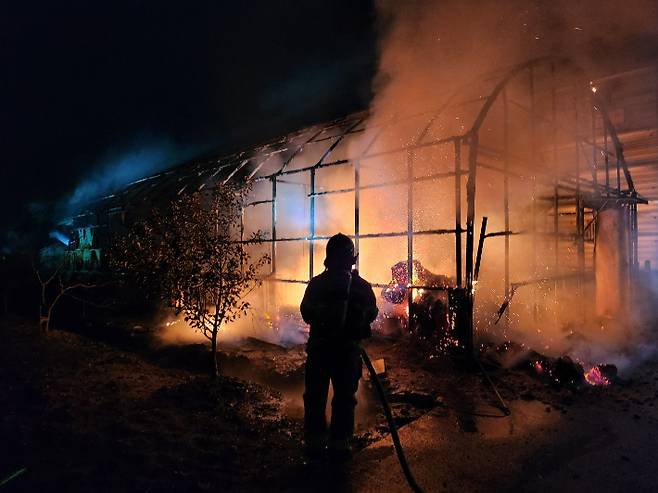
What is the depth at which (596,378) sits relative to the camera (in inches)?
253

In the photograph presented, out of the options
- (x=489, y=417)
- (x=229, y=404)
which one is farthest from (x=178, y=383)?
(x=489, y=417)

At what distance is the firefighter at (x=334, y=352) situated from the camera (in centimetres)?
411

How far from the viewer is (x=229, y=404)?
5.57 m

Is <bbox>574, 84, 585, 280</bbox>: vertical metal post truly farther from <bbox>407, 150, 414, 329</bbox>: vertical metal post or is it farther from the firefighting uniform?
the firefighting uniform

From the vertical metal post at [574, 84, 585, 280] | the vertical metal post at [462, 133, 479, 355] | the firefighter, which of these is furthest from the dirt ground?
the vertical metal post at [574, 84, 585, 280]

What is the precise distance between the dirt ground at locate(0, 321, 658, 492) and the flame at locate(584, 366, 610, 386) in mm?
177

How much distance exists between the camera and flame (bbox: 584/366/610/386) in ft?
20.9

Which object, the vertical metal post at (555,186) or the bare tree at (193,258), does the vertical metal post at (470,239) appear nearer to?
the vertical metal post at (555,186)

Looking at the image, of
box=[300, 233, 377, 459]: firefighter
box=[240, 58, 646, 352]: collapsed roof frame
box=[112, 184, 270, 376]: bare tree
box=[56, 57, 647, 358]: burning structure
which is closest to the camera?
box=[300, 233, 377, 459]: firefighter

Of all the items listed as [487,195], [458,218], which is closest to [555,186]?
[487,195]

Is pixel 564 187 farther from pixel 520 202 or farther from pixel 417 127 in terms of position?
pixel 417 127

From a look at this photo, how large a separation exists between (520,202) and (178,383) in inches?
338

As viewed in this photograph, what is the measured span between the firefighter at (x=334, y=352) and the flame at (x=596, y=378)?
14.2 ft

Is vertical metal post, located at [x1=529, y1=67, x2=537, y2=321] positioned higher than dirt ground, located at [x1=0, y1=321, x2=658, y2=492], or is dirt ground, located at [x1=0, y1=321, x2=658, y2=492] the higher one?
vertical metal post, located at [x1=529, y1=67, x2=537, y2=321]
